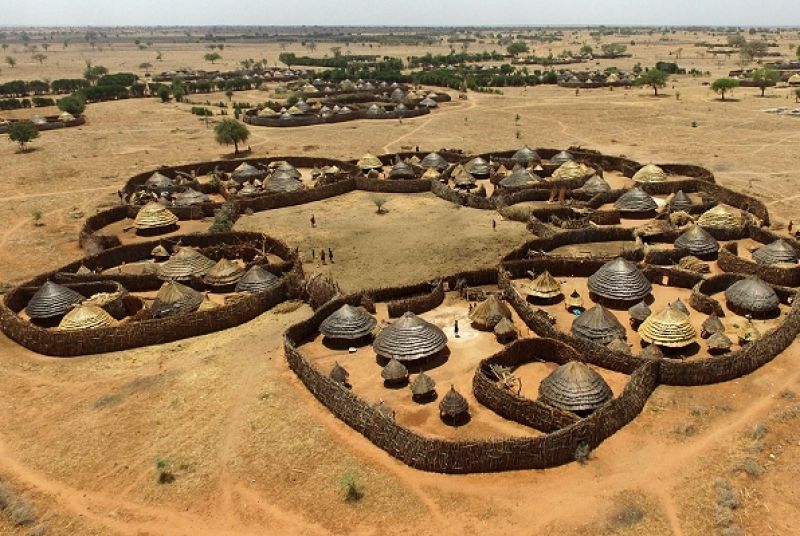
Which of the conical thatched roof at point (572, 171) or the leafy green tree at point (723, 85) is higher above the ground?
the leafy green tree at point (723, 85)

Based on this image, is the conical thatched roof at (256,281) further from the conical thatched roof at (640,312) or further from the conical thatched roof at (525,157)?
the conical thatched roof at (525,157)

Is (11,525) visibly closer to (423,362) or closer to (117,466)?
(117,466)

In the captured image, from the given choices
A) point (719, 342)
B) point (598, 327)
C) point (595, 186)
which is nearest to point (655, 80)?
point (595, 186)

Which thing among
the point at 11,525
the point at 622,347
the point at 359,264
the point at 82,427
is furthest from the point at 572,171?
the point at 11,525

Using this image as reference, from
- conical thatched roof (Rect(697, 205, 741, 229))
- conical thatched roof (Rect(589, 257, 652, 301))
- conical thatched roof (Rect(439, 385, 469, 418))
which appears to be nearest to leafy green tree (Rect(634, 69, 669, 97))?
conical thatched roof (Rect(697, 205, 741, 229))

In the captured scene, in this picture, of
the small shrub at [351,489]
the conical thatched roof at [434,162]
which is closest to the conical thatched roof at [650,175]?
the conical thatched roof at [434,162]

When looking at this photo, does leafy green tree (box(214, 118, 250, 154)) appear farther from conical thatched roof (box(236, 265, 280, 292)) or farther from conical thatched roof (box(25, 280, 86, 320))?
conical thatched roof (box(25, 280, 86, 320))

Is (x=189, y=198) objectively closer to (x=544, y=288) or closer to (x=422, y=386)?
(x=544, y=288)

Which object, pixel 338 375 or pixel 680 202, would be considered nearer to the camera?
pixel 338 375
